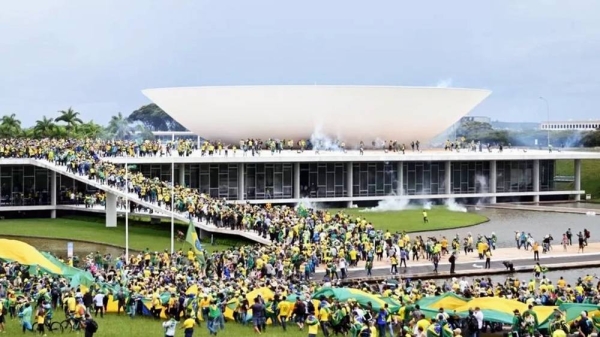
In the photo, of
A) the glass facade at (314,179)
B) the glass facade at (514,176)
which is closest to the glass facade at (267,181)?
the glass facade at (314,179)

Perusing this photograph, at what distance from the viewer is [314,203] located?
192 ft

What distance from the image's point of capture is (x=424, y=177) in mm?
61531

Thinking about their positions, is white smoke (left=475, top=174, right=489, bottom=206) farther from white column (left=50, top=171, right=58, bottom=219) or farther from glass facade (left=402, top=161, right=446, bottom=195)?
white column (left=50, top=171, right=58, bottom=219)

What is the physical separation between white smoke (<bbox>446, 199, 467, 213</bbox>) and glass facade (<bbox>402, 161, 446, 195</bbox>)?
1207mm

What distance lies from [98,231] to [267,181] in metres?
15.6

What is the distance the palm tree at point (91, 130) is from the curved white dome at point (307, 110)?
2171cm

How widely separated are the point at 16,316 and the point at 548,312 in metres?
11.5

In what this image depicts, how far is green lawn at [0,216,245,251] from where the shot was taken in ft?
129

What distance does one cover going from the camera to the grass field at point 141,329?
67.8 ft

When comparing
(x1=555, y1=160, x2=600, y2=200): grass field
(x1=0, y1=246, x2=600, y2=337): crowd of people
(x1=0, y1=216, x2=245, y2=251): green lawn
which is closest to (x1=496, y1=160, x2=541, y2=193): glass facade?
(x1=555, y1=160, x2=600, y2=200): grass field

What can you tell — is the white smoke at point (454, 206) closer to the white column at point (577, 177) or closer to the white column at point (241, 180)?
the white column at point (577, 177)

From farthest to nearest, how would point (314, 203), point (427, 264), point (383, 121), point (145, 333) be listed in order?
point (383, 121) → point (314, 203) → point (427, 264) → point (145, 333)

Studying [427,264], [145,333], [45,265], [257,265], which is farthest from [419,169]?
[145,333]

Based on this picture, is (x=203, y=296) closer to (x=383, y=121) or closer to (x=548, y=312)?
(x=548, y=312)
